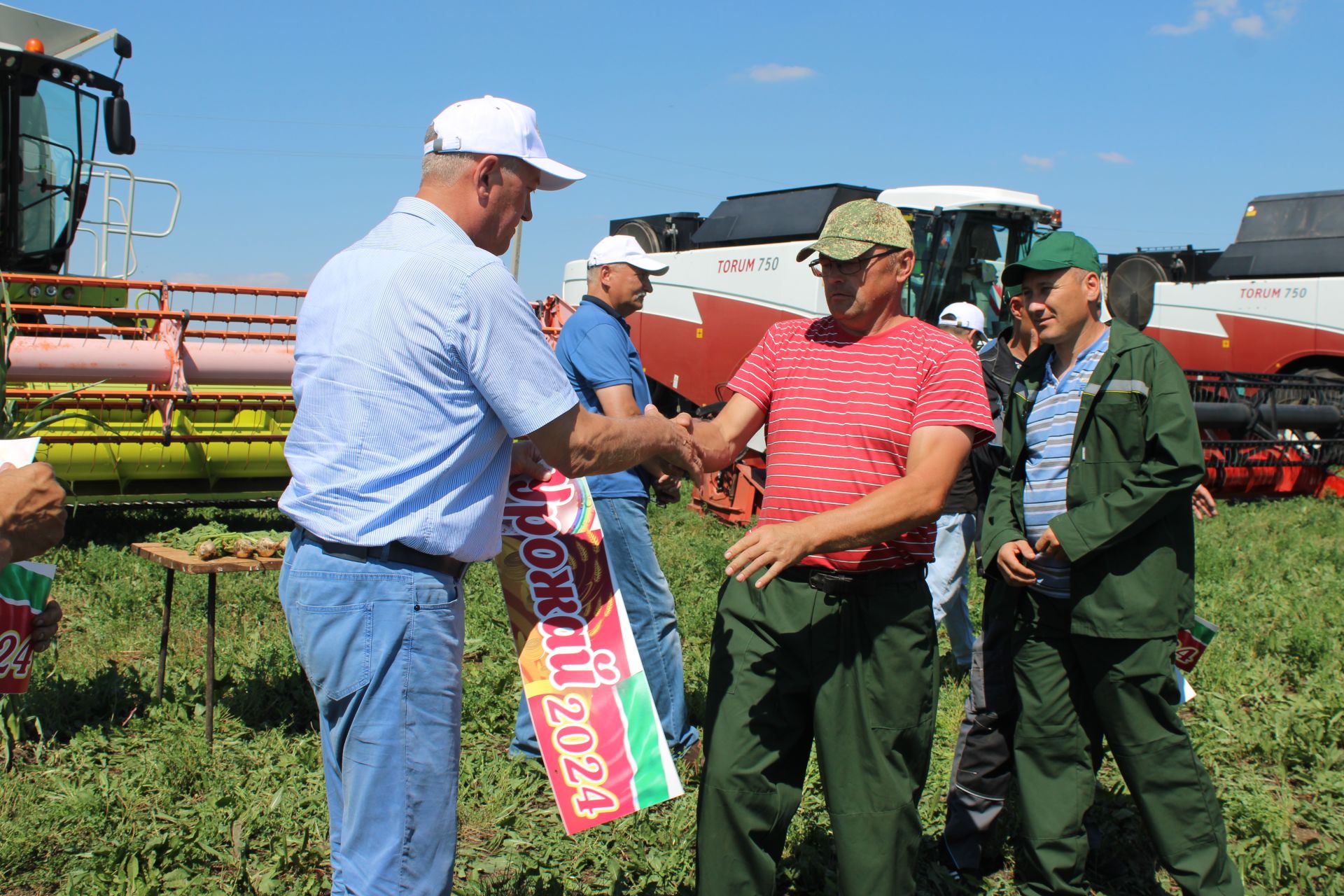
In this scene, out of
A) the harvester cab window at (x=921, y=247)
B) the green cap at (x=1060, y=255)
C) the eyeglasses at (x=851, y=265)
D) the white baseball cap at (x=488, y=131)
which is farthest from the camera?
the harvester cab window at (x=921, y=247)

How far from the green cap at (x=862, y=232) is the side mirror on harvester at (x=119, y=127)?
24.6ft

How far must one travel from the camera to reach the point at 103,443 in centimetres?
807

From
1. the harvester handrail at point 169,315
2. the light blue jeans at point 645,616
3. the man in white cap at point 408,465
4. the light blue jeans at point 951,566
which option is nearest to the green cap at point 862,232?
the man in white cap at point 408,465

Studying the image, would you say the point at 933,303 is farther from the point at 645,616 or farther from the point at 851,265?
the point at 851,265

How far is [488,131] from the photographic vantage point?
7.75 ft

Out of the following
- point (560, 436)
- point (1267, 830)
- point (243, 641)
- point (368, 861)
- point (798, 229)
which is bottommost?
point (243, 641)

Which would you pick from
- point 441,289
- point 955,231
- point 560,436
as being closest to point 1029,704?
point 560,436

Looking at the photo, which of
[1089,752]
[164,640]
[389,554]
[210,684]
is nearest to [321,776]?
[210,684]

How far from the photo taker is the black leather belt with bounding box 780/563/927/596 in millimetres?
2750

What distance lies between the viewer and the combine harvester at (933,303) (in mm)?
12539

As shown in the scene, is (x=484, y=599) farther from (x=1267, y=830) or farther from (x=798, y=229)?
(x=798, y=229)

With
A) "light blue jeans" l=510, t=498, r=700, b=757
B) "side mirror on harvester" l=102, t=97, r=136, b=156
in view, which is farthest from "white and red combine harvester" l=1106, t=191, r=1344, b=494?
"side mirror on harvester" l=102, t=97, r=136, b=156

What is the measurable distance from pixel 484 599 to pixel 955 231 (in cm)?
851

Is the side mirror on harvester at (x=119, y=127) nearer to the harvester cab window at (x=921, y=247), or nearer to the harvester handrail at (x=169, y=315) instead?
the harvester handrail at (x=169, y=315)
